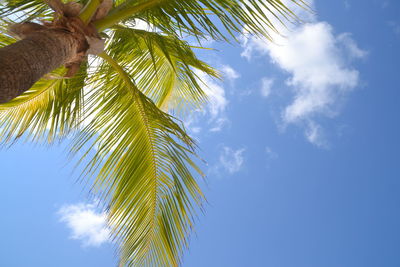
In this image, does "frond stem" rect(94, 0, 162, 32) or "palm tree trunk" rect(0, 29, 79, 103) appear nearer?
"palm tree trunk" rect(0, 29, 79, 103)

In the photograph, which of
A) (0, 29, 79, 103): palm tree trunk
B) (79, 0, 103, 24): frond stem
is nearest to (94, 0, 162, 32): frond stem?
(79, 0, 103, 24): frond stem

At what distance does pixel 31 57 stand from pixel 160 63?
3.06m

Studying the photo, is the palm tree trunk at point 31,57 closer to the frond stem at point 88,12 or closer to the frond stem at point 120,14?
the frond stem at point 88,12

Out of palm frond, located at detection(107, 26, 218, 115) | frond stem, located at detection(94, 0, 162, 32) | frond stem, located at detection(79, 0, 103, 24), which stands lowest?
frond stem, located at detection(79, 0, 103, 24)

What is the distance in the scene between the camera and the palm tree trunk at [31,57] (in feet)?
7.21

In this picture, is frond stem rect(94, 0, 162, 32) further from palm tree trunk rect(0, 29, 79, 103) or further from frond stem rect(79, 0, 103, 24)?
palm tree trunk rect(0, 29, 79, 103)

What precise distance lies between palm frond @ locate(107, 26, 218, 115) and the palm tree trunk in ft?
2.99

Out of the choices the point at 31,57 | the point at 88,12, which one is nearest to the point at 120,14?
the point at 88,12

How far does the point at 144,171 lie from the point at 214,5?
1.95m

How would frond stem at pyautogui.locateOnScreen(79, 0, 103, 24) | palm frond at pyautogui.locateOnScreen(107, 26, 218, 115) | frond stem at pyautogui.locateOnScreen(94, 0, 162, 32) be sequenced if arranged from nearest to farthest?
frond stem at pyautogui.locateOnScreen(79, 0, 103, 24), frond stem at pyautogui.locateOnScreen(94, 0, 162, 32), palm frond at pyautogui.locateOnScreen(107, 26, 218, 115)

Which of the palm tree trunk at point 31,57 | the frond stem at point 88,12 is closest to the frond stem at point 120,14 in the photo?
the frond stem at point 88,12

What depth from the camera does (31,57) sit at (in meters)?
2.43

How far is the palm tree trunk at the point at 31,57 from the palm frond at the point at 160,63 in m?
0.91

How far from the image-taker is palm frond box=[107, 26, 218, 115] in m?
3.94
